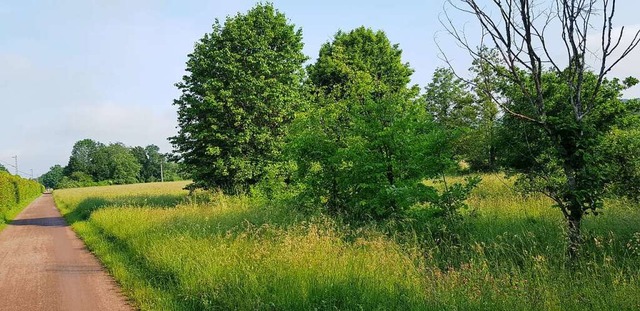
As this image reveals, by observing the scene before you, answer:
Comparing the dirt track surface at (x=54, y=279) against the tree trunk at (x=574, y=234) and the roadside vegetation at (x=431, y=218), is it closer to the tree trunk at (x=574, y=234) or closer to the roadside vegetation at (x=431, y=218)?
the roadside vegetation at (x=431, y=218)

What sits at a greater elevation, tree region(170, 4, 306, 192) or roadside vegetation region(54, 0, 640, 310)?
tree region(170, 4, 306, 192)

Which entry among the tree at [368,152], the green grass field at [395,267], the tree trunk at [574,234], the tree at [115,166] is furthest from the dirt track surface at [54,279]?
the tree at [115,166]

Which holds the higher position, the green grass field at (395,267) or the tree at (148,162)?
the tree at (148,162)

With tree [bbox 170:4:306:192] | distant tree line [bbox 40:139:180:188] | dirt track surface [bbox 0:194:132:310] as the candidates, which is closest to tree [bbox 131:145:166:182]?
distant tree line [bbox 40:139:180:188]

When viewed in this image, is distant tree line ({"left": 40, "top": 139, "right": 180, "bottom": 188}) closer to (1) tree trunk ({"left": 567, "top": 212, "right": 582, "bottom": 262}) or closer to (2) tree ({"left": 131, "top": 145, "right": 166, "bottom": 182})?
(2) tree ({"left": 131, "top": 145, "right": 166, "bottom": 182})

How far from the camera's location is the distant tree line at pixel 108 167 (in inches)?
5138

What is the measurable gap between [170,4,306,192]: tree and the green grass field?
956 centimetres

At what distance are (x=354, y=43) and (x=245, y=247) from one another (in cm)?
2563

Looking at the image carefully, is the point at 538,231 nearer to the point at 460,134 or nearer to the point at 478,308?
the point at 460,134

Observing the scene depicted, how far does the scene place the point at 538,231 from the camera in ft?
25.1

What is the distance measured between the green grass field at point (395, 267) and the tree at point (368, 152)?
794 millimetres

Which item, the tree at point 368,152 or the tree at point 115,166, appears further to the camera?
the tree at point 115,166

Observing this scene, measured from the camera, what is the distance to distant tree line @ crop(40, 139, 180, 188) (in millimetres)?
130500

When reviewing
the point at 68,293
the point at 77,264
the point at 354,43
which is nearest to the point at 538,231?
the point at 68,293
